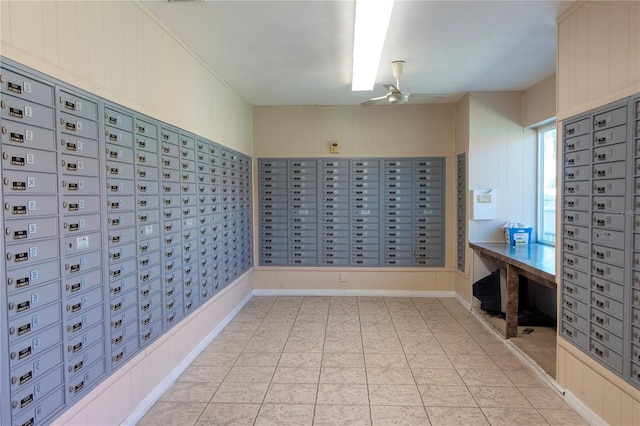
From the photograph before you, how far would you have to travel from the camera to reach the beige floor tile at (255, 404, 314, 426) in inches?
87.1

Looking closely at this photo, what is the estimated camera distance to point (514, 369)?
2902mm

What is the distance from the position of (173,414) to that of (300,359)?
3.62ft

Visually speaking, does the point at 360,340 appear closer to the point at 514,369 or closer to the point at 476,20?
the point at 514,369

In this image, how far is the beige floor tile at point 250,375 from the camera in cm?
274

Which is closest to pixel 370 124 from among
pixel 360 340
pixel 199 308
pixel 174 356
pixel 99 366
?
pixel 360 340

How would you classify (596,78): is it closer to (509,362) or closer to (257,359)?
(509,362)

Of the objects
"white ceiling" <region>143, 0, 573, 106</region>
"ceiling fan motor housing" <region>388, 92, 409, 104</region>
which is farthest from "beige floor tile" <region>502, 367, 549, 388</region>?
"white ceiling" <region>143, 0, 573, 106</region>

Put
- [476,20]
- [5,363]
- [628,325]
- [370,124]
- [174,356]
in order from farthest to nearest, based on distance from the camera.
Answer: [370,124]
[174,356]
[476,20]
[628,325]
[5,363]

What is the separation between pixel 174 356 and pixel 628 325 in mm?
2899

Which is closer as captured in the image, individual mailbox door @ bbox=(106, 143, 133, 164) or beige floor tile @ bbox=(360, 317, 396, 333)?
individual mailbox door @ bbox=(106, 143, 133, 164)

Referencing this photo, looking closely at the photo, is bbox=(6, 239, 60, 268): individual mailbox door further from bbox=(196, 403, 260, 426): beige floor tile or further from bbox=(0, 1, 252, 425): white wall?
bbox=(196, 403, 260, 426): beige floor tile

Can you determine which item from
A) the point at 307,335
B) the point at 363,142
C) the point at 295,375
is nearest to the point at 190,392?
the point at 295,375

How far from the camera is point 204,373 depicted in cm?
286

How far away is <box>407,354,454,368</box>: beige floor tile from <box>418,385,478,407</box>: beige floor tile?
336 mm
